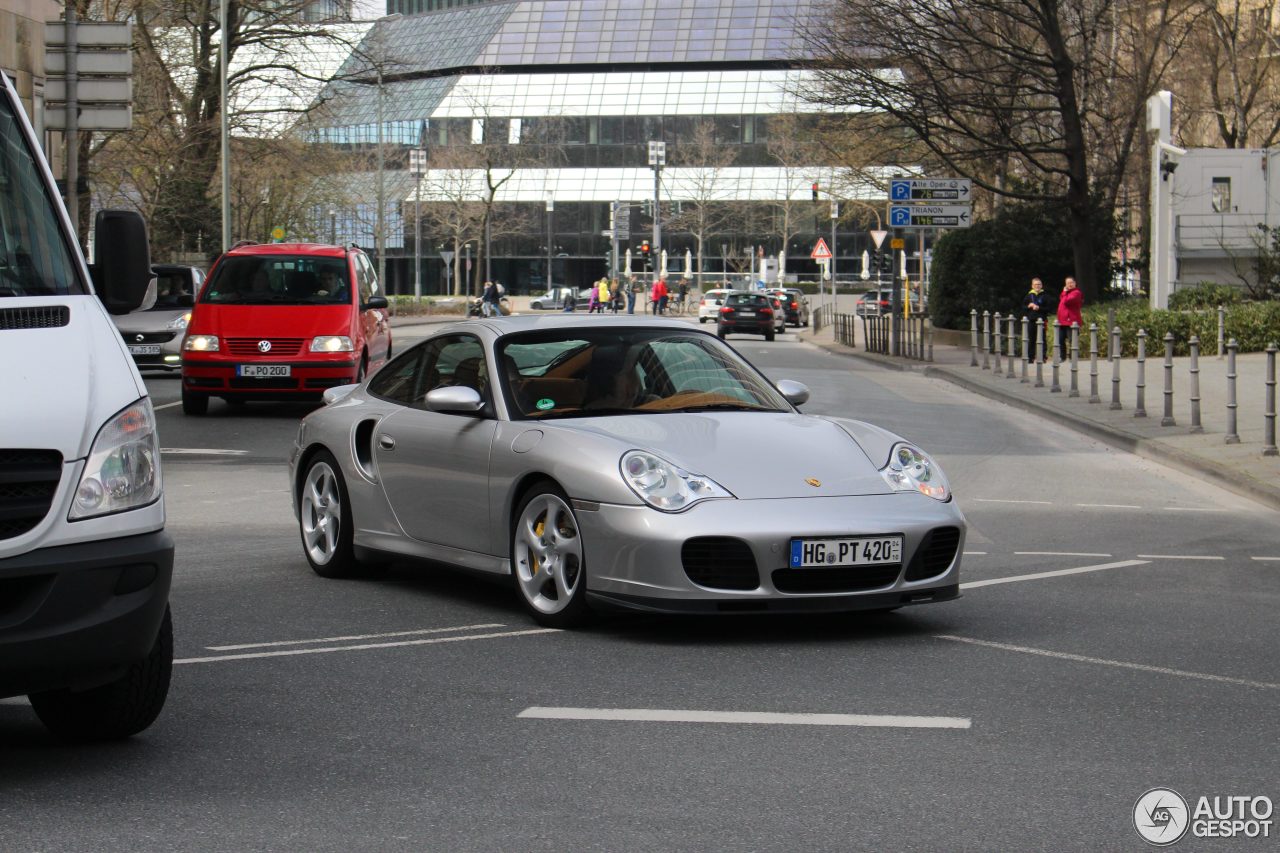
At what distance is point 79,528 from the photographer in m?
5.00

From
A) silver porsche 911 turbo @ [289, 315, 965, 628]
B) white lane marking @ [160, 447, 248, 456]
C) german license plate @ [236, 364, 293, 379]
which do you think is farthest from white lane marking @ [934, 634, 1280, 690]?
german license plate @ [236, 364, 293, 379]

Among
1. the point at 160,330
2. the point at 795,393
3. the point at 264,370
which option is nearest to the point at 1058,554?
the point at 795,393

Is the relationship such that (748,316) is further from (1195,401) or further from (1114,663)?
(1114,663)

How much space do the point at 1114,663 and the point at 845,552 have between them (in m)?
1.12

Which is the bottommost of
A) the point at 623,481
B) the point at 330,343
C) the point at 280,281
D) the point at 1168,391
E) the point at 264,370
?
the point at 1168,391

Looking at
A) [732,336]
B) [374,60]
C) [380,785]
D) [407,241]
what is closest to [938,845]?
[380,785]

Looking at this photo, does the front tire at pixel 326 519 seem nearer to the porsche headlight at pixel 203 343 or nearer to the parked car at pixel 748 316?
the porsche headlight at pixel 203 343

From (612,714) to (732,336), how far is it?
56097mm

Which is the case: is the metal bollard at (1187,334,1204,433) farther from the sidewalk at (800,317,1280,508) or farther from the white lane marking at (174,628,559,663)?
the white lane marking at (174,628,559,663)

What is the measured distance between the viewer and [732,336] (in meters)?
61.9

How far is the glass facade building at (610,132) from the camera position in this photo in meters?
103

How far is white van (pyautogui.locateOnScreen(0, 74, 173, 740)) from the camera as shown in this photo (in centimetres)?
491

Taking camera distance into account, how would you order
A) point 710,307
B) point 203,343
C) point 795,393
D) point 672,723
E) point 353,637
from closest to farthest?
point 672,723, point 353,637, point 795,393, point 203,343, point 710,307

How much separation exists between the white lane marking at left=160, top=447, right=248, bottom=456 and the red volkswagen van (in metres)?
2.91
